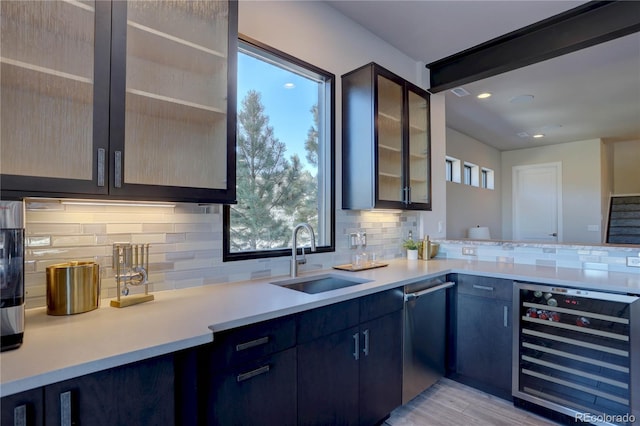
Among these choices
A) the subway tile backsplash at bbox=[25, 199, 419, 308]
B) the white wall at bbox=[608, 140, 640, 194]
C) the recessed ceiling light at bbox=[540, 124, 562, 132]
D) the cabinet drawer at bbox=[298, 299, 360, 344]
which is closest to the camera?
the subway tile backsplash at bbox=[25, 199, 419, 308]

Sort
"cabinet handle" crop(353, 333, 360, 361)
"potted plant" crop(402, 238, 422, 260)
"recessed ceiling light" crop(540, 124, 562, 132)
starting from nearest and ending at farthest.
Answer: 1. "cabinet handle" crop(353, 333, 360, 361)
2. "potted plant" crop(402, 238, 422, 260)
3. "recessed ceiling light" crop(540, 124, 562, 132)

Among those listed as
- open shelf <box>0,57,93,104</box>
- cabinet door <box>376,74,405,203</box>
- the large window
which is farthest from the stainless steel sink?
open shelf <box>0,57,93,104</box>

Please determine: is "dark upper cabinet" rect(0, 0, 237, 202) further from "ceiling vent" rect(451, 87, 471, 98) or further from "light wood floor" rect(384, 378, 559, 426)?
"ceiling vent" rect(451, 87, 471, 98)

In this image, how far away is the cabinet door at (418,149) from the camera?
283cm

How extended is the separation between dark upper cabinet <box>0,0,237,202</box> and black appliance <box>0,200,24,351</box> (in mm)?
132

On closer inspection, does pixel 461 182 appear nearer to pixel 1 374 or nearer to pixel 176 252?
pixel 176 252

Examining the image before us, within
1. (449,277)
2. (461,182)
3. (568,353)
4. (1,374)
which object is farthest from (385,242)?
(461,182)

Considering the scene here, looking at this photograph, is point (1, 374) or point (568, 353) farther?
point (568, 353)

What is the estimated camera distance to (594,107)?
444cm

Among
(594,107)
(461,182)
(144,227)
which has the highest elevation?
(594,107)

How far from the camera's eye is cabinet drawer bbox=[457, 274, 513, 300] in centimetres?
225

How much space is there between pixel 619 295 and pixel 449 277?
988 millimetres

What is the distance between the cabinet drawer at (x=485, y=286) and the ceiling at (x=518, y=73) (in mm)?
2073

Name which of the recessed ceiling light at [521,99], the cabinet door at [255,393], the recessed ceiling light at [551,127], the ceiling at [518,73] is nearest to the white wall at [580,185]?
the ceiling at [518,73]
